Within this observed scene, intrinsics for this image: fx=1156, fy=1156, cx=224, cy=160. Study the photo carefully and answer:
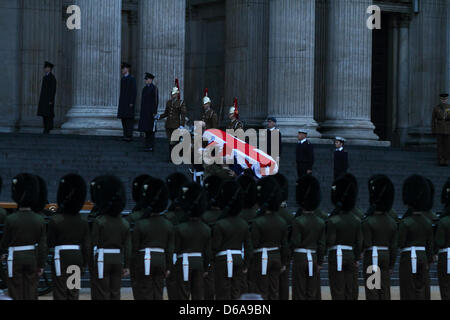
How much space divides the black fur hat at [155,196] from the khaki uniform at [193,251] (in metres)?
0.39

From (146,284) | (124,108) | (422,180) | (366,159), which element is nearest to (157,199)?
(146,284)

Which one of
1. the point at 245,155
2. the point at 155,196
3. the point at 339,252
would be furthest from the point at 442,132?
the point at 155,196

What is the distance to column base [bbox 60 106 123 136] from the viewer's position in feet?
95.0

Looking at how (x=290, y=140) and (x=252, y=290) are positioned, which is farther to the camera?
(x=290, y=140)

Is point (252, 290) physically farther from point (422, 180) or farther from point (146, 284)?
point (422, 180)

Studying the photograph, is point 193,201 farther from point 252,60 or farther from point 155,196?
point 252,60

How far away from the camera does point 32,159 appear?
24.9 meters

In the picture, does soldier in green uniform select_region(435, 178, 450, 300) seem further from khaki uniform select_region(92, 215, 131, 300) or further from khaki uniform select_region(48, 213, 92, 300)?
khaki uniform select_region(48, 213, 92, 300)

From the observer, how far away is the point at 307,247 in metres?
15.9

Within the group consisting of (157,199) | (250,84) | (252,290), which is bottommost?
(252,290)

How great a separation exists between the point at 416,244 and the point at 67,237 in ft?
16.2

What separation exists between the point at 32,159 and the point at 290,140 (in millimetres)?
8512

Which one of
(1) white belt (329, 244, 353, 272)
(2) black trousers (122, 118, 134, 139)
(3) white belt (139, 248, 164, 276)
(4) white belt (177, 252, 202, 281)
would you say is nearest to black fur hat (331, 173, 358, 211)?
(1) white belt (329, 244, 353, 272)

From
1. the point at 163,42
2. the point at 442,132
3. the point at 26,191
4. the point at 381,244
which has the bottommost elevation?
the point at 381,244
